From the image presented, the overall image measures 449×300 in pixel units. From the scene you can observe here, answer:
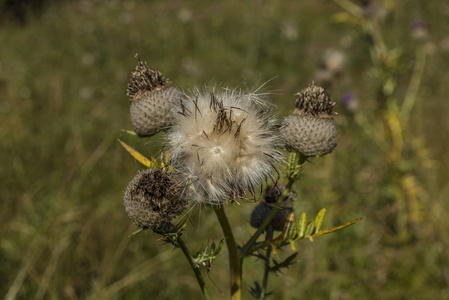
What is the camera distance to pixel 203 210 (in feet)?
16.6

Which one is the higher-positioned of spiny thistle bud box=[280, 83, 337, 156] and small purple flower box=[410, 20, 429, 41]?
small purple flower box=[410, 20, 429, 41]

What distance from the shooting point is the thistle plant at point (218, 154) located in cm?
175

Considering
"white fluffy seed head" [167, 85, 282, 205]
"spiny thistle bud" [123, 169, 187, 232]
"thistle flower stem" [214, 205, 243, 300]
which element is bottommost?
"thistle flower stem" [214, 205, 243, 300]

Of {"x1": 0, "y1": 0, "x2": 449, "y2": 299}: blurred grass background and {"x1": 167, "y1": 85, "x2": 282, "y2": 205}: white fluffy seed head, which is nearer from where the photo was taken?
{"x1": 167, "y1": 85, "x2": 282, "y2": 205}: white fluffy seed head

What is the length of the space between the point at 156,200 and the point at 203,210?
3.39 metres

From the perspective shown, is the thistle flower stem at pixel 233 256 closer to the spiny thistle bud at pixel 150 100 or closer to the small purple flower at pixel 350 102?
the spiny thistle bud at pixel 150 100

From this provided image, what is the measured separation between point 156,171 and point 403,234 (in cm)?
426

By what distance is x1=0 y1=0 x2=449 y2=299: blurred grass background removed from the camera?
4098 mm

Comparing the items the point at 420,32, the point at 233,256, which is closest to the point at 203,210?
the point at 233,256

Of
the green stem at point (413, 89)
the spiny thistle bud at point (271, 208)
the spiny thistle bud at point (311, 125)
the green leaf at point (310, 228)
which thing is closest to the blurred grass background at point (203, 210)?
the green stem at point (413, 89)

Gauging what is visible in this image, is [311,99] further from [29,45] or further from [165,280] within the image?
[29,45]

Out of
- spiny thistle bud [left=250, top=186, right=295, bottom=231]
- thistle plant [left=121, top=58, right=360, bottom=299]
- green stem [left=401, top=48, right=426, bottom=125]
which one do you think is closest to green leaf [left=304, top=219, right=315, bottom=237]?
thistle plant [left=121, top=58, right=360, bottom=299]

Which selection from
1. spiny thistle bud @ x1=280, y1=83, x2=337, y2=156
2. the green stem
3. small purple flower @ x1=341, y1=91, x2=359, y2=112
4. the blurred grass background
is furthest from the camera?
small purple flower @ x1=341, y1=91, x2=359, y2=112

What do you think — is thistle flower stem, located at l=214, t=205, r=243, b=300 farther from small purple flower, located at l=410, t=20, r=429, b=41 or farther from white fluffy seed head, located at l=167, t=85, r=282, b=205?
small purple flower, located at l=410, t=20, r=429, b=41
